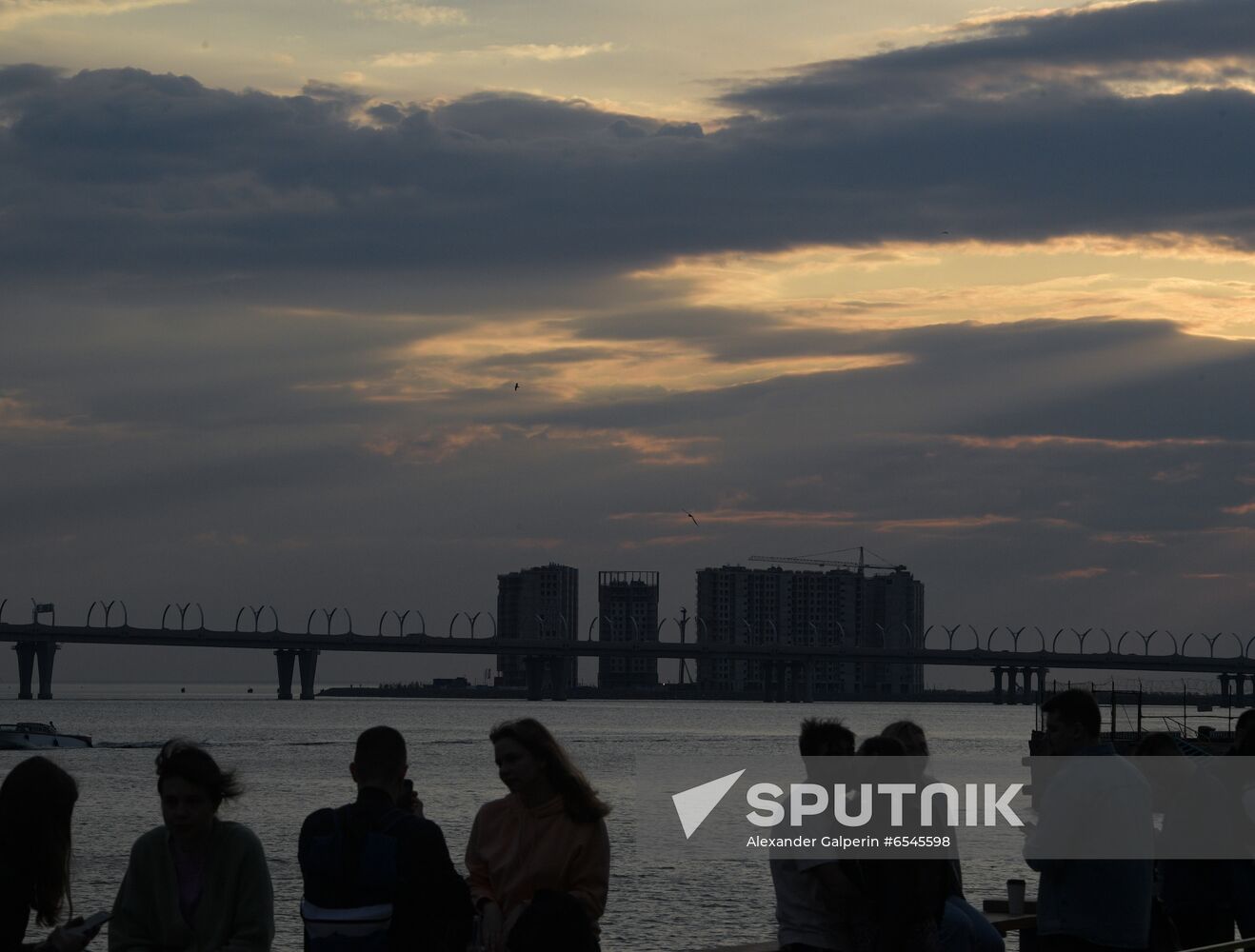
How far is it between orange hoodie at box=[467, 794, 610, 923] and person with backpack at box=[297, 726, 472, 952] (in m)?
0.18

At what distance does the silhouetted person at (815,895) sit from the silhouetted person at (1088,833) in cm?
115

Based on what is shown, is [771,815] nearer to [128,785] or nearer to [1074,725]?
[1074,725]

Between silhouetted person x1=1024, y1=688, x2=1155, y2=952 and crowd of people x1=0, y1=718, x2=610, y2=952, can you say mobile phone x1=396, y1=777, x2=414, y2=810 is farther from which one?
silhouetted person x1=1024, y1=688, x2=1155, y2=952

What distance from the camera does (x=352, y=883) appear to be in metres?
6.29

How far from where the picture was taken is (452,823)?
5153cm

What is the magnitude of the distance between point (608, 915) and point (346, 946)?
90.6 feet

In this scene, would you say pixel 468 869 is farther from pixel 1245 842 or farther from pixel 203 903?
pixel 1245 842

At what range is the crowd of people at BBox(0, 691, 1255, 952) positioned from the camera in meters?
5.56

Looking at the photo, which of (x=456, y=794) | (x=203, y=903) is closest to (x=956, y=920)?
(x=203, y=903)

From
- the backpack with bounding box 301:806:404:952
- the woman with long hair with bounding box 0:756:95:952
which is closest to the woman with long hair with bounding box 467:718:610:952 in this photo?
the backpack with bounding box 301:806:404:952

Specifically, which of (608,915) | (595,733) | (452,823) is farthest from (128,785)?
(595,733)

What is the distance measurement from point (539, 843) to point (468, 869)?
0.27 m

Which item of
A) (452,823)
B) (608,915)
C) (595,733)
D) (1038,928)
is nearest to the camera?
(1038,928)

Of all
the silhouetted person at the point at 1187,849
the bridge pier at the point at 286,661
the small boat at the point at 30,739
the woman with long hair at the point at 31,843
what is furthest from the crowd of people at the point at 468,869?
the bridge pier at the point at 286,661
